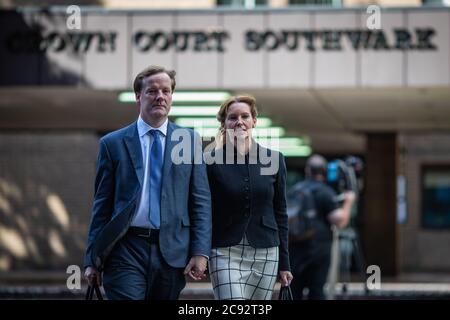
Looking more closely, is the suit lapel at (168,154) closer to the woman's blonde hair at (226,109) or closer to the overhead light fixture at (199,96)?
the woman's blonde hair at (226,109)

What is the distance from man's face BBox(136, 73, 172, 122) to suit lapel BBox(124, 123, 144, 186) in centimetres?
13

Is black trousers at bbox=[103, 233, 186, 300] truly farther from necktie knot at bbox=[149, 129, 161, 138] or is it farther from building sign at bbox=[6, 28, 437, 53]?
building sign at bbox=[6, 28, 437, 53]

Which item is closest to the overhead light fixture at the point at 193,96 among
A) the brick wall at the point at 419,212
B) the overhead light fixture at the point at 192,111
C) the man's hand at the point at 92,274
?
the overhead light fixture at the point at 192,111

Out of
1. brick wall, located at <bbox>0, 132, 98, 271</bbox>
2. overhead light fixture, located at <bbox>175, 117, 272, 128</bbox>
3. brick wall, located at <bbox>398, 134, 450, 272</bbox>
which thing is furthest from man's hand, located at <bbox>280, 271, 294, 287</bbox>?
brick wall, located at <bbox>398, 134, 450, 272</bbox>

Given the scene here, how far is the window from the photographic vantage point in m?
27.2

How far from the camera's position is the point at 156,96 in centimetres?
627

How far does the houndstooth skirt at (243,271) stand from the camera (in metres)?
6.50

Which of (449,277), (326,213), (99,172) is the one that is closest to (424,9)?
(326,213)

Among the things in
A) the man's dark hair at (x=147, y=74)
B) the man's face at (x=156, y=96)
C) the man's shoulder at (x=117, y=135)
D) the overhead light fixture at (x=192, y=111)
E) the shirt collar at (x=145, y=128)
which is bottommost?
the man's shoulder at (x=117, y=135)

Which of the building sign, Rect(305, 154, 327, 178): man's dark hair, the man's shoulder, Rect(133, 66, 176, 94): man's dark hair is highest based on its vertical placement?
the building sign

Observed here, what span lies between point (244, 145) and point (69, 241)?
19042 mm

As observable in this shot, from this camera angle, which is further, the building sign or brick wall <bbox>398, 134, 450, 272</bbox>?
brick wall <bbox>398, 134, 450, 272</bbox>

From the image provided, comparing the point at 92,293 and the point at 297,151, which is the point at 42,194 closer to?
the point at 297,151

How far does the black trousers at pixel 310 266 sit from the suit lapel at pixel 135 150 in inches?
193
